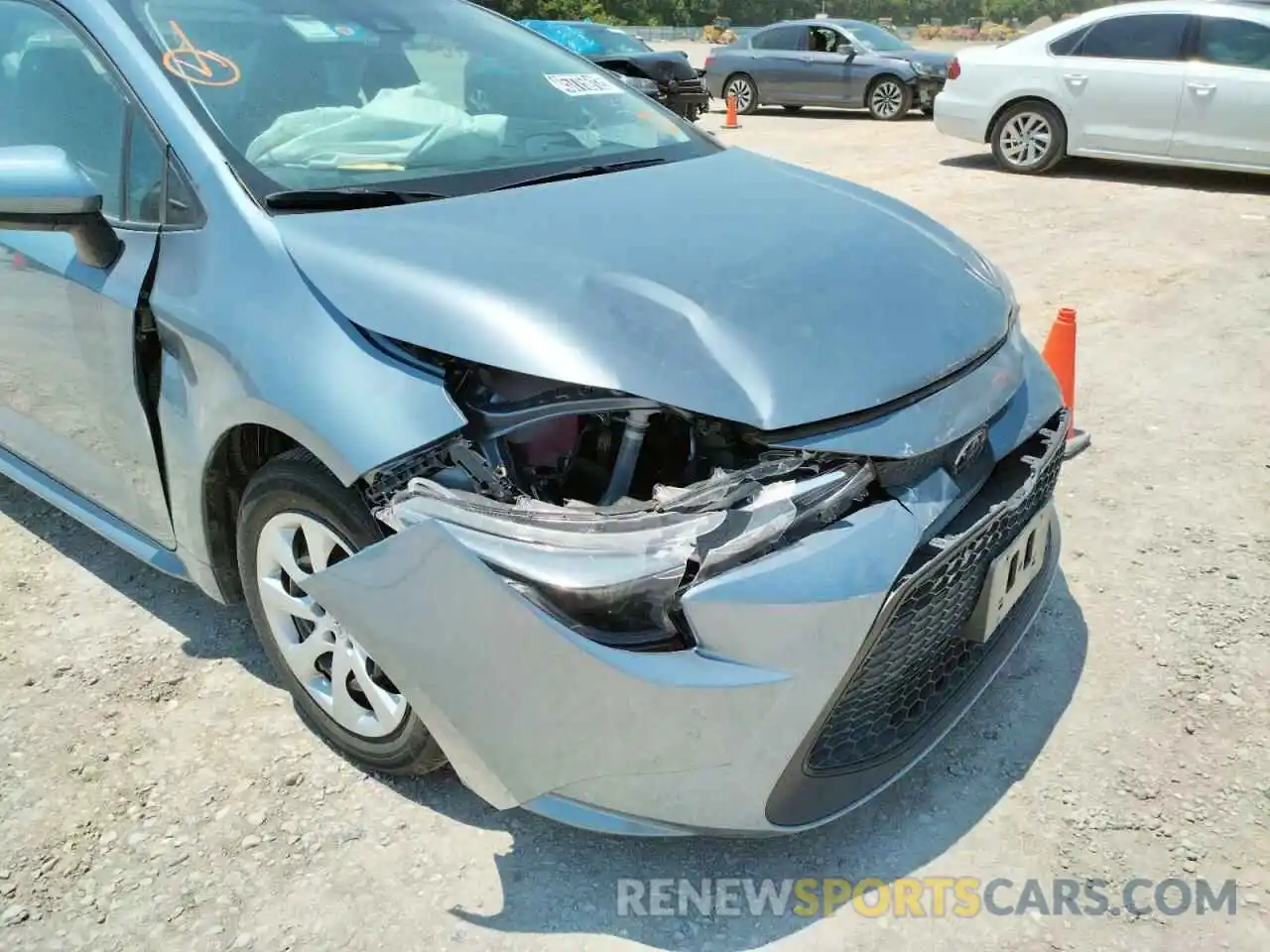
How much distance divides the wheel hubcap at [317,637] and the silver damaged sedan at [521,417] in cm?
1

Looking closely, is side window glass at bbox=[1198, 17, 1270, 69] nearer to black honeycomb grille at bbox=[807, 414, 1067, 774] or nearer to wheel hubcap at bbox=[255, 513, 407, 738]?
black honeycomb grille at bbox=[807, 414, 1067, 774]

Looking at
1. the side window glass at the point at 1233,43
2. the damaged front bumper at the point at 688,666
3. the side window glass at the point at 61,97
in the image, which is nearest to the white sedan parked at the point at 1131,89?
the side window glass at the point at 1233,43

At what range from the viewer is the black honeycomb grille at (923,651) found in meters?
1.96

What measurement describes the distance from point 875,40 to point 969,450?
46.4 ft

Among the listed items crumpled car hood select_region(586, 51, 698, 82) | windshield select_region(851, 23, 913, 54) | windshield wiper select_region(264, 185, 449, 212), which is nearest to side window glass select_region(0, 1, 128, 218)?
windshield wiper select_region(264, 185, 449, 212)

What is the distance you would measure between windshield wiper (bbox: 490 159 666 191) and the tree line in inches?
1117

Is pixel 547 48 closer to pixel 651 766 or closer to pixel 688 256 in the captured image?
pixel 688 256

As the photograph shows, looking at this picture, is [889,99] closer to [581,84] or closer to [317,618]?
[581,84]

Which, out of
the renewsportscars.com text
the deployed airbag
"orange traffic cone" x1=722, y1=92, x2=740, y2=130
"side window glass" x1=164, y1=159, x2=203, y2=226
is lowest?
the renewsportscars.com text

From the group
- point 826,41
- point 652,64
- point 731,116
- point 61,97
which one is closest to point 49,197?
A: point 61,97

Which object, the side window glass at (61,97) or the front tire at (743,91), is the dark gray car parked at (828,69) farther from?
the side window glass at (61,97)

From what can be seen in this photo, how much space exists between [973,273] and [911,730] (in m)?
1.11

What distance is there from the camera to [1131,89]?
877 centimetres

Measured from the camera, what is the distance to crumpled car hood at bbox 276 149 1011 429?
194cm
